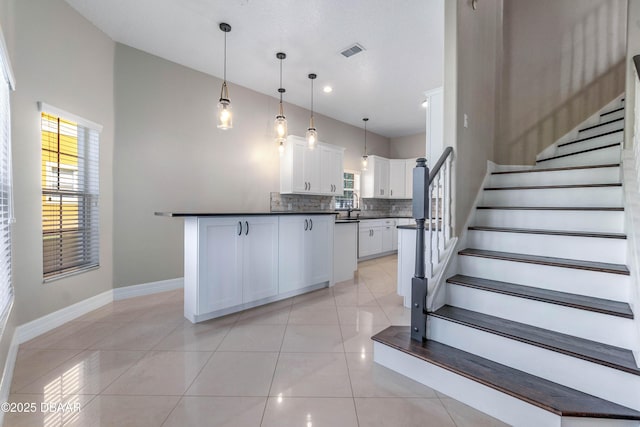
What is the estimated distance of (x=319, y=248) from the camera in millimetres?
3666

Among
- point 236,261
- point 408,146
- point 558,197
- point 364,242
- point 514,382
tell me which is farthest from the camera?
point 408,146

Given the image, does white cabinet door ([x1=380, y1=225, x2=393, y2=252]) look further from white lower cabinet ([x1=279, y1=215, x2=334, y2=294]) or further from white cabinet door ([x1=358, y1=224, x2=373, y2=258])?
white lower cabinet ([x1=279, y1=215, x2=334, y2=294])

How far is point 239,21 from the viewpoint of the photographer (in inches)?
115

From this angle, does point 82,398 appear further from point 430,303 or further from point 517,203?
point 517,203

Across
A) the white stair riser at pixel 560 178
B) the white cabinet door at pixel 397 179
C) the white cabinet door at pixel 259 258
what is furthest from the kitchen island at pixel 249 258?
the white cabinet door at pixel 397 179

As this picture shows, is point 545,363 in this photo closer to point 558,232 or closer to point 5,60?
point 558,232

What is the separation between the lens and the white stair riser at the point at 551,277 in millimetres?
1617

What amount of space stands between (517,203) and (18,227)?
4.33 m

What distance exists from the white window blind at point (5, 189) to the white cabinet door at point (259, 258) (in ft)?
5.41

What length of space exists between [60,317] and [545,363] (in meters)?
3.86

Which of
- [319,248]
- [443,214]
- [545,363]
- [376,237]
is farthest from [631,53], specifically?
[376,237]

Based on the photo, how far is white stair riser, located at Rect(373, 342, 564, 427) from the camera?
1327mm

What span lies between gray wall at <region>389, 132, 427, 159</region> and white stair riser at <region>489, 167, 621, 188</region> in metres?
4.43

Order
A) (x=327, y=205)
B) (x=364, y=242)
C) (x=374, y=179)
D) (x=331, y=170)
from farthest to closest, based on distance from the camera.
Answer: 1. (x=374, y=179)
2. (x=327, y=205)
3. (x=364, y=242)
4. (x=331, y=170)
